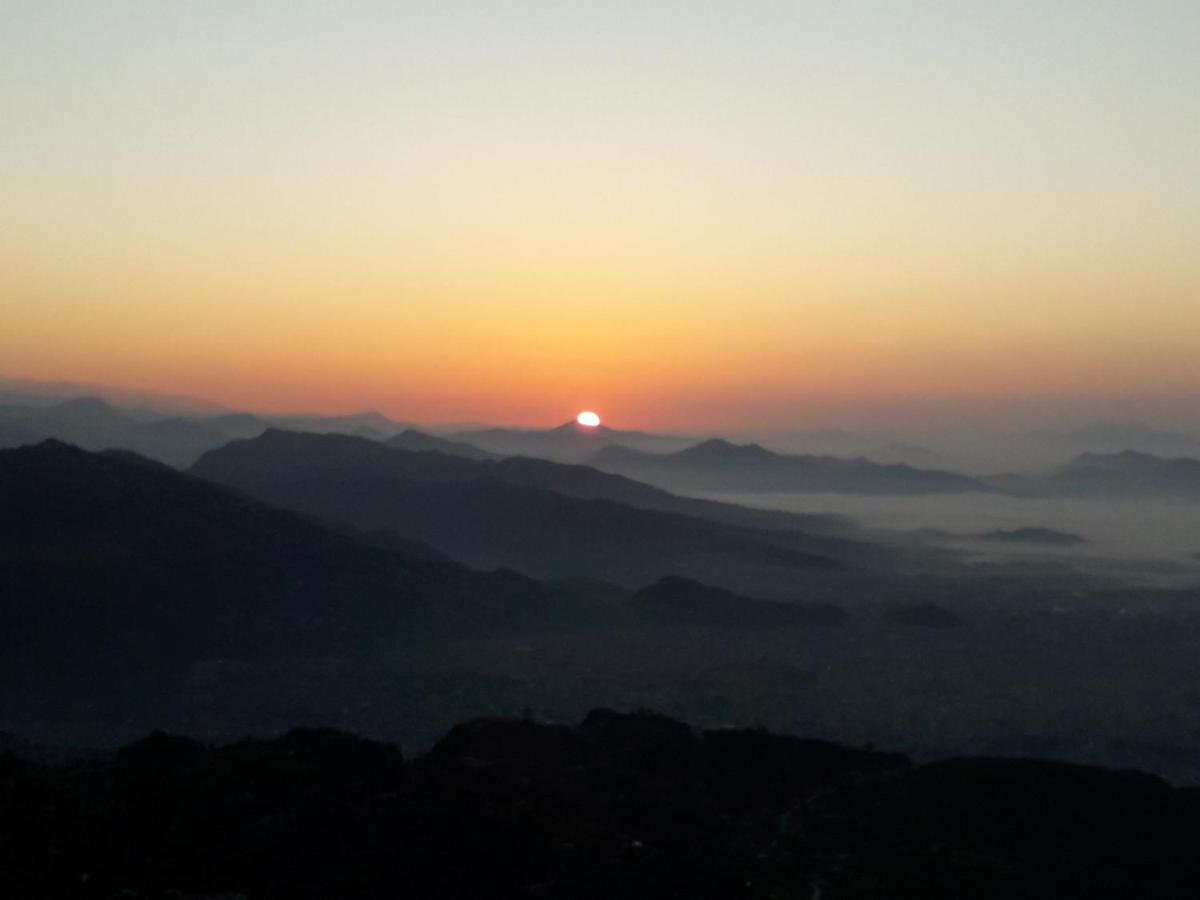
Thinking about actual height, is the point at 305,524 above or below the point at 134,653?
above

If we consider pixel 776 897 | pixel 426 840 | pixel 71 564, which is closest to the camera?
pixel 776 897

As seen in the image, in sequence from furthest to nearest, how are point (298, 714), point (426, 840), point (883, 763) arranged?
point (298, 714), point (883, 763), point (426, 840)

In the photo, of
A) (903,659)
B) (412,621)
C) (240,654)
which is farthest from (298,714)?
(903,659)

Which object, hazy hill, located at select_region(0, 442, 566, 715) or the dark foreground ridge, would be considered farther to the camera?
hazy hill, located at select_region(0, 442, 566, 715)

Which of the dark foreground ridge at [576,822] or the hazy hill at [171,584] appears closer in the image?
the dark foreground ridge at [576,822]

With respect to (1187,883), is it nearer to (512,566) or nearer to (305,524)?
(305,524)
